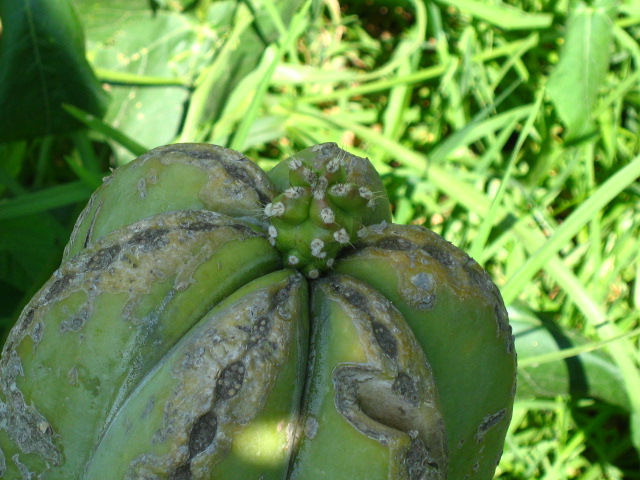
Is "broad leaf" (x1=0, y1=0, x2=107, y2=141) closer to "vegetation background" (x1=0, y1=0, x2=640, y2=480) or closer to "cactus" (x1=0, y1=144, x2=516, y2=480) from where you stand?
"vegetation background" (x1=0, y1=0, x2=640, y2=480)

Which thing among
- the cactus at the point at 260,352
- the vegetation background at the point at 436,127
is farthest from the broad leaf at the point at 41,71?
the cactus at the point at 260,352

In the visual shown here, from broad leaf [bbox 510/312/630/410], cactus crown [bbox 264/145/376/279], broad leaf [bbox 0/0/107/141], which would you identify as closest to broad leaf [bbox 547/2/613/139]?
broad leaf [bbox 510/312/630/410]

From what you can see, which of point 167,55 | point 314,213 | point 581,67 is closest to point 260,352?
point 314,213

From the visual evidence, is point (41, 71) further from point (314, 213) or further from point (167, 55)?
point (314, 213)

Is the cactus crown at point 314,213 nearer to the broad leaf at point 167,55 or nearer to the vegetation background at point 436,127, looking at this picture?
the vegetation background at point 436,127

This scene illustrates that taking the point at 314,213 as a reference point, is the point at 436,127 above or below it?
below

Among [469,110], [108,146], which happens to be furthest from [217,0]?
[469,110]
